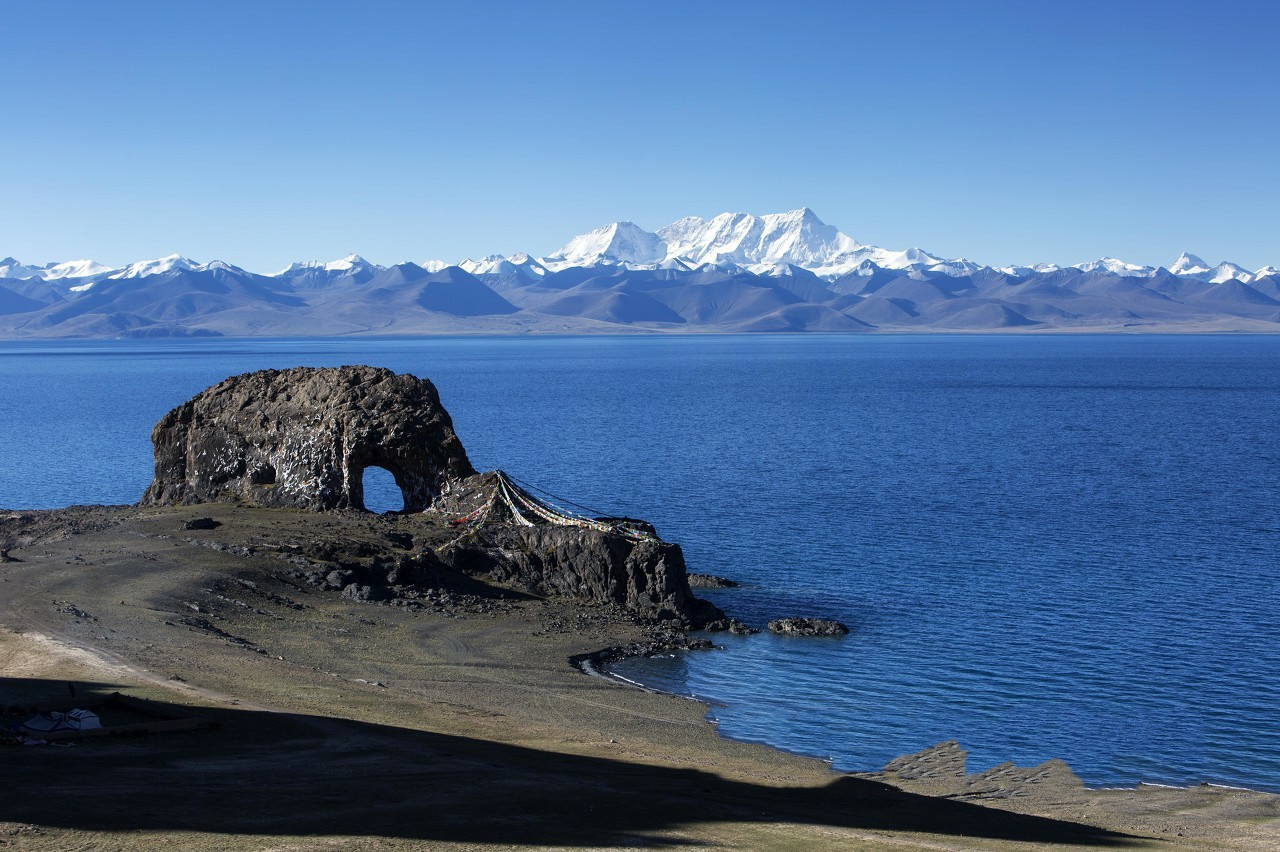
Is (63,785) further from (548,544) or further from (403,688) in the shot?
(548,544)

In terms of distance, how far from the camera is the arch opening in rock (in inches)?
2391

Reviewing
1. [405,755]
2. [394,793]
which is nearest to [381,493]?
[405,755]

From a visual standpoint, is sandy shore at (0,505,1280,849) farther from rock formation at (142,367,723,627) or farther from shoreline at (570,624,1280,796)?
rock formation at (142,367,723,627)

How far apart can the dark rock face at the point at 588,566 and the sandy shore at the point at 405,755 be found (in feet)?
4.13

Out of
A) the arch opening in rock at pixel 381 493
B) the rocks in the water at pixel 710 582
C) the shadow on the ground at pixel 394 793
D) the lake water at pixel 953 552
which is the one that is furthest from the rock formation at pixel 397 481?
the shadow on the ground at pixel 394 793

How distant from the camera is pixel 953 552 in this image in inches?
1860

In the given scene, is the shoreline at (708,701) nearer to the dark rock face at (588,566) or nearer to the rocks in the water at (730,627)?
the rocks in the water at (730,627)

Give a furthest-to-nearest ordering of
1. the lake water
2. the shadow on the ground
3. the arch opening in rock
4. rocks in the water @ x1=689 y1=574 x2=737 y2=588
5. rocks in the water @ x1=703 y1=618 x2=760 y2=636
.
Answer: the arch opening in rock
rocks in the water @ x1=689 y1=574 x2=737 y2=588
rocks in the water @ x1=703 y1=618 x2=760 y2=636
the lake water
the shadow on the ground

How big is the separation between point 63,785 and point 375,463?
30.1m

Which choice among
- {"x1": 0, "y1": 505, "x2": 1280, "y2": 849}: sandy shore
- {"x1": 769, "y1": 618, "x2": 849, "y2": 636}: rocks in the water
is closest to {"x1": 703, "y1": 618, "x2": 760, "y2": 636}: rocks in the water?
{"x1": 769, "y1": 618, "x2": 849, "y2": 636}: rocks in the water

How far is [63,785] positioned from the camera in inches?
671

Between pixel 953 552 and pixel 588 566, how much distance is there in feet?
53.3

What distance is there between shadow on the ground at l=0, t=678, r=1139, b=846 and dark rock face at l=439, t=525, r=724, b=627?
1427 centimetres

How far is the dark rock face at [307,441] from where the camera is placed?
45062 mm
